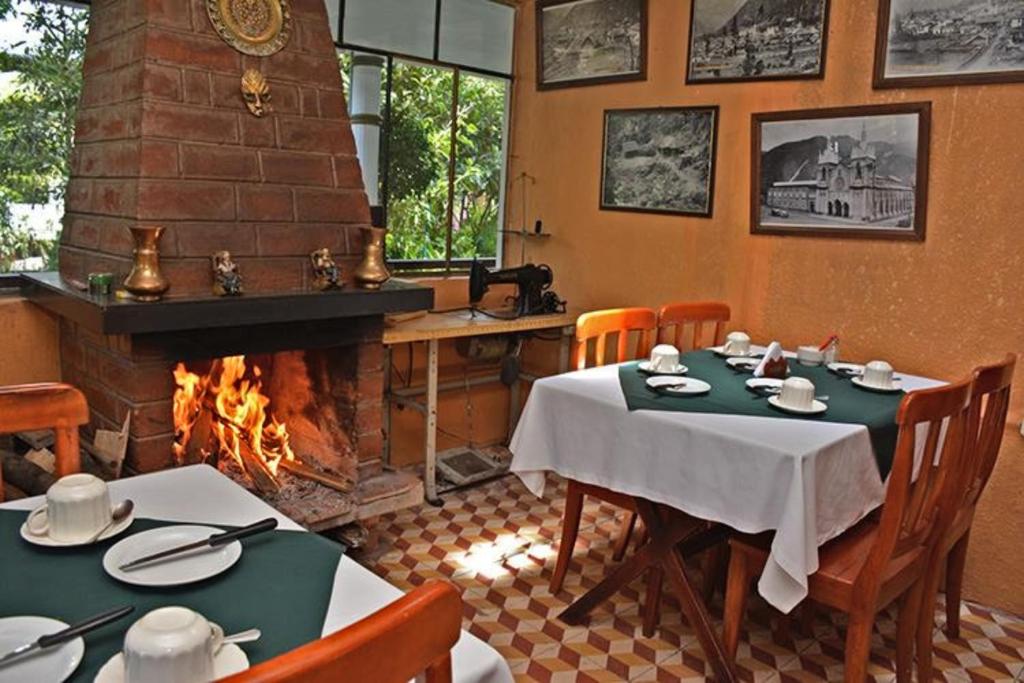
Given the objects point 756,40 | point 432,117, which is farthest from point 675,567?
point 432,117

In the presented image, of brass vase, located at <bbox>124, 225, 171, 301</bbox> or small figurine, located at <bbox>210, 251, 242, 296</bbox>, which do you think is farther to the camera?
small figurine, located at <bbox>210, 251, 242, 296</bbox>

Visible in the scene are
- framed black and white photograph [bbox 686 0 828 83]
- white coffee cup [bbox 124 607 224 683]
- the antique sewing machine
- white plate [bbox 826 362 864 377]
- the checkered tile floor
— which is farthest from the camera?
the antique sewing machine

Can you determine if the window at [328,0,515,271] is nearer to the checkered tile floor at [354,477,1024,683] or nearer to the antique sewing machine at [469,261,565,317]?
the antique sewing machine at [469,261,565,317]

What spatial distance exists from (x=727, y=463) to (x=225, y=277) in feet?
5.06

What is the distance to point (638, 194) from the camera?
364 cm

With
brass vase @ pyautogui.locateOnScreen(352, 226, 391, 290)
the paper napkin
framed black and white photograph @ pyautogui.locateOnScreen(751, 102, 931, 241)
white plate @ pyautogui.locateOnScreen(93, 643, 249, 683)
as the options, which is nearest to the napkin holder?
the paper napkin

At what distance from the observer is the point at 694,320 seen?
3104 millimetres

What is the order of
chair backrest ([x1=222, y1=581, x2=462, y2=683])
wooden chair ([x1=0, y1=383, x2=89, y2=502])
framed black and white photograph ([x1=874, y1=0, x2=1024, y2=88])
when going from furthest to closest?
framed black and white photograph ([x1=874, y1=0, x2=1024, y2=88]) → wooden chair ([x1=0, y1=383, x2=89, y2=502]) → chair backrest ([x1=222, y1=581, x2=462, y2=683])

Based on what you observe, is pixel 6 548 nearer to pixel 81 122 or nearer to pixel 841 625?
pixel 81 122

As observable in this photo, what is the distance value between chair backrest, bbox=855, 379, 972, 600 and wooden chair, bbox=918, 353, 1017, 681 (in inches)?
2.4

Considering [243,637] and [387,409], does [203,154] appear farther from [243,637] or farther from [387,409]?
[243,637]

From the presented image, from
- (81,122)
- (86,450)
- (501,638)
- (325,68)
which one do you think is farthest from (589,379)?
(81,122)

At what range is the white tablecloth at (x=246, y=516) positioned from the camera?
95 cm

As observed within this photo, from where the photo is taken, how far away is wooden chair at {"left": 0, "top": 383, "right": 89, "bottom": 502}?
1492 mm
